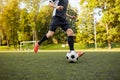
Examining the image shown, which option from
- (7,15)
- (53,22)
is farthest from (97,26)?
(53,22)

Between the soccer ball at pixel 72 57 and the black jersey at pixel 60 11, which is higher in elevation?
the black jersey at pixel 60 11

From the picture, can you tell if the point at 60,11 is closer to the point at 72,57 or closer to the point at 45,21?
the point at 72,57

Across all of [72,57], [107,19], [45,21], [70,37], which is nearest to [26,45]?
[45,21]

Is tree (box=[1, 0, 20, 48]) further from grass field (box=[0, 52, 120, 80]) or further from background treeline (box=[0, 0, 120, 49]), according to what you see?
grass field (box=[0, 52, 120, 80])

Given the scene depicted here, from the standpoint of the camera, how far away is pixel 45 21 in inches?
2087

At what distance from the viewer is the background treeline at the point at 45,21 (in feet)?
131

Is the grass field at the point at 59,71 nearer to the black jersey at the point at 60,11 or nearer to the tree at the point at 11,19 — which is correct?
the black jersey at the point at 60,11

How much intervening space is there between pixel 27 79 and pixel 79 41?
130 ft

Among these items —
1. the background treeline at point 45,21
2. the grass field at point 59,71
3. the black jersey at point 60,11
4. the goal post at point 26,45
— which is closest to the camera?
the grass field at point 59,71

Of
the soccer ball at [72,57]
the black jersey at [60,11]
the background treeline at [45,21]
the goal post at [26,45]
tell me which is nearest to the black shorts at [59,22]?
the black jersey at [60,11]

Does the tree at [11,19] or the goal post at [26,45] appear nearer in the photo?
the goal post at [26,45]

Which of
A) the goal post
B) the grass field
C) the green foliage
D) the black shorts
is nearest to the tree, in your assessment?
the goal post

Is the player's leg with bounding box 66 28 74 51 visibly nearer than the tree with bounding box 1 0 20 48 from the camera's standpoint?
Yes

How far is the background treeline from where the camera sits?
3978cm
